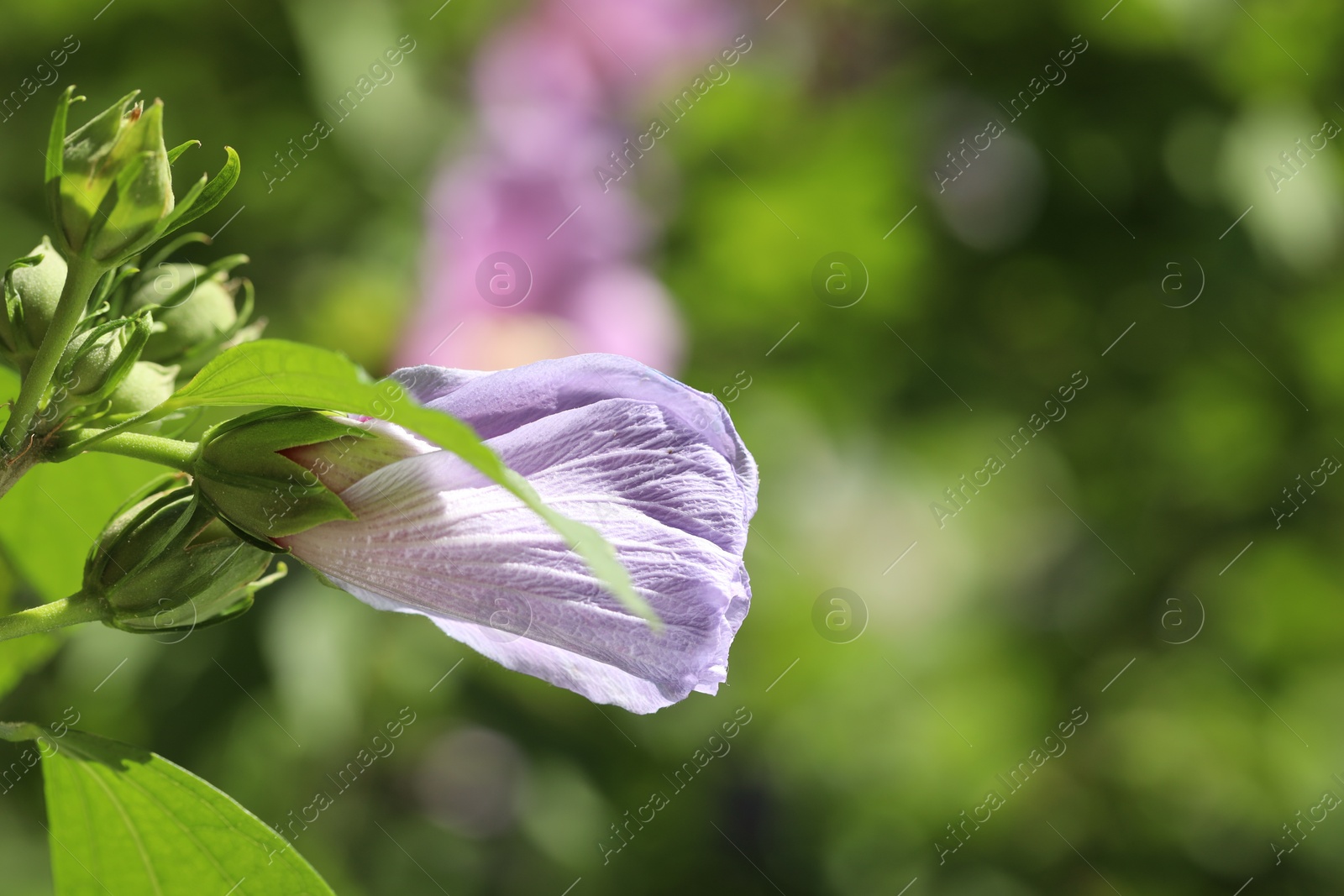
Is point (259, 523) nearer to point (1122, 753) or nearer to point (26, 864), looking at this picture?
point (26, 864)

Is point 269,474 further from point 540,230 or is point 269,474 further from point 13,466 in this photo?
point 540,230

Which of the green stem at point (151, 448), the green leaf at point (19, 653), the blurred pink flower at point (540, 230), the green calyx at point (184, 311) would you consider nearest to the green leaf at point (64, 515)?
the green leaf at point (19, 653)

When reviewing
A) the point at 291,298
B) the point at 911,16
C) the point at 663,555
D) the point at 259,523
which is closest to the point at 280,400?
the point at 259,523

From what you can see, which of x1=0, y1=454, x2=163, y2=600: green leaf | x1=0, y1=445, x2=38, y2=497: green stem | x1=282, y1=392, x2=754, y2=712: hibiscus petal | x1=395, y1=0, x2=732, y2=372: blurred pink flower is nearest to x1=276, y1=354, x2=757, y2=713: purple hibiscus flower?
x1=282, y1=392, x2=754, y2=712: hibiscus petal

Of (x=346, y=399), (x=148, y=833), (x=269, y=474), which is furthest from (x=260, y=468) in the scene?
(x=148, y=833)

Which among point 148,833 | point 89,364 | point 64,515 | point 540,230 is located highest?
A: point 89,364

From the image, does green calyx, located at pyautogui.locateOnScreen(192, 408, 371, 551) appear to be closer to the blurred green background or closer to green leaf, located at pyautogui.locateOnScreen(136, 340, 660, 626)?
green leaf, located at pyautogui.locateOnScreen(136, 340, 660, 626)
